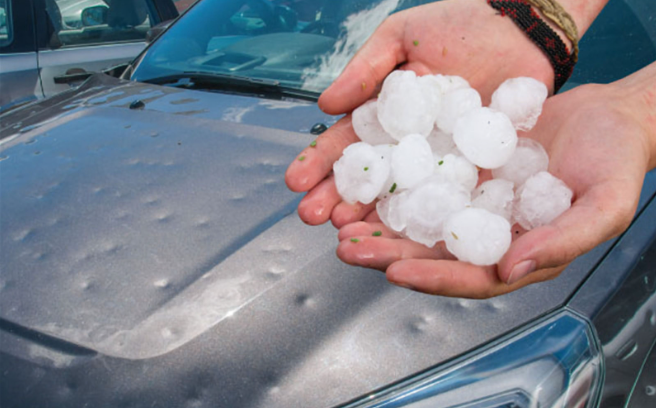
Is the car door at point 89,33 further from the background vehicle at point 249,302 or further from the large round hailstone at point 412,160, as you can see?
the large round hailstone at point 412,160

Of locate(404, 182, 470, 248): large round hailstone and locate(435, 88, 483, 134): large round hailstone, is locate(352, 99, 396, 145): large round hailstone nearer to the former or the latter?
locate(435, 88, 483, 134): large round hailstone

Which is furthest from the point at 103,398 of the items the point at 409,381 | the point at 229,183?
the point at 229,183

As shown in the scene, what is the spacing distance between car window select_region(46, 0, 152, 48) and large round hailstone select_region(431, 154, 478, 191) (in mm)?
3192

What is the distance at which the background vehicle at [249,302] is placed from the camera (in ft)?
3.72

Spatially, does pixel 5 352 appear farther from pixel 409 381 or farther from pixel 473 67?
pixel 473 67

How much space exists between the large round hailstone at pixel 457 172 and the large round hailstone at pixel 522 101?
21cm

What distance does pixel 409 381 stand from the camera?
1.13 meters

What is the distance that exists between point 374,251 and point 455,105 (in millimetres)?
598

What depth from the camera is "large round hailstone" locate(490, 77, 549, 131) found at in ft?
5.16

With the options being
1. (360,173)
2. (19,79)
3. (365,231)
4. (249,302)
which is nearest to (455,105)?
(360,173)

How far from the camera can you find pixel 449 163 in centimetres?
155

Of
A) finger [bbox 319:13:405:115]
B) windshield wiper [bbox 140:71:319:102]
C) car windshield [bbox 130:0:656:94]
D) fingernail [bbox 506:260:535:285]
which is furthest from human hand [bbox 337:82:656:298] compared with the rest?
windshield wiper [bbox 140:71:319:102]

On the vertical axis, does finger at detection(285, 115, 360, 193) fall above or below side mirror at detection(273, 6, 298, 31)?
below

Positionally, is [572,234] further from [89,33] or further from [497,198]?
[89,33]
